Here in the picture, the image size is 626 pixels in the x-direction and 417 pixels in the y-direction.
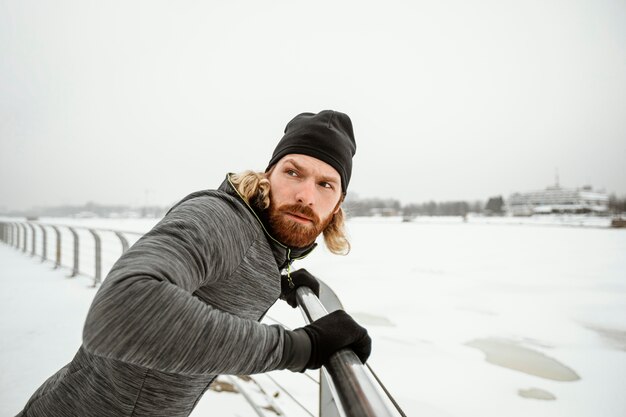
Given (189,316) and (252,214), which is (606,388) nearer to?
(252,214)

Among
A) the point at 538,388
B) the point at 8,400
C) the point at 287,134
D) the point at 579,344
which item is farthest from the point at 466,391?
the point at 8,400

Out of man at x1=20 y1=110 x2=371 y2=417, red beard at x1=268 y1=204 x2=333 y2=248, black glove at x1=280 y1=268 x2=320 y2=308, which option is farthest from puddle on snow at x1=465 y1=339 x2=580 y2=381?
red beard at x1=268 y1=204 x2=333 y2=248

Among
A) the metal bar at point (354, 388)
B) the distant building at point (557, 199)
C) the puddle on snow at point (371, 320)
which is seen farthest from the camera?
the distant building at point (557, 199)

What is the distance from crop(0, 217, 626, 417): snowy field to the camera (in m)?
2.45

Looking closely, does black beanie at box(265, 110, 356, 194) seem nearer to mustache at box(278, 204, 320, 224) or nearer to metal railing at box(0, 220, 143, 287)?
mustache at box(278, 204, 320, 224)

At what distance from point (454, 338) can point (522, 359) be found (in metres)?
0.70

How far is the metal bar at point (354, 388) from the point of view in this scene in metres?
0.49

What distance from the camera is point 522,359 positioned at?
3.28 m

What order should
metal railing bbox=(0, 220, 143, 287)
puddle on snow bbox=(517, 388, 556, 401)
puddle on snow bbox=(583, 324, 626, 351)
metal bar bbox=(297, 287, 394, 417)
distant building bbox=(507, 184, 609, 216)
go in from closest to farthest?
1. metal bar bbox=(297, 287, 394, 417)
2. puddle on snow bbox=(517, 388, 556, 401)
3. puddle on snow bbox=(583, 324, 626, 351)
4. metal railing bbox=(0, 220, 143, 287)
5. distant building bbox=(507, 184, 609, 216)

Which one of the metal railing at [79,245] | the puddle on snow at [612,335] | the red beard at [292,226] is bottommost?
the puddle on snow at [612,335]

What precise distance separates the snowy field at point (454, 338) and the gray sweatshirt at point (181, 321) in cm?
105

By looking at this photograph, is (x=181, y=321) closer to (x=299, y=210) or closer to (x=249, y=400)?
(x=299, y=210)

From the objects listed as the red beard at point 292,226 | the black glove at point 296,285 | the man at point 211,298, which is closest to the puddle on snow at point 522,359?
the black glove at point 296,285

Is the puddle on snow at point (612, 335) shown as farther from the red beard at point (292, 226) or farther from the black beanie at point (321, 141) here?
the red beard at point (292, 226)
